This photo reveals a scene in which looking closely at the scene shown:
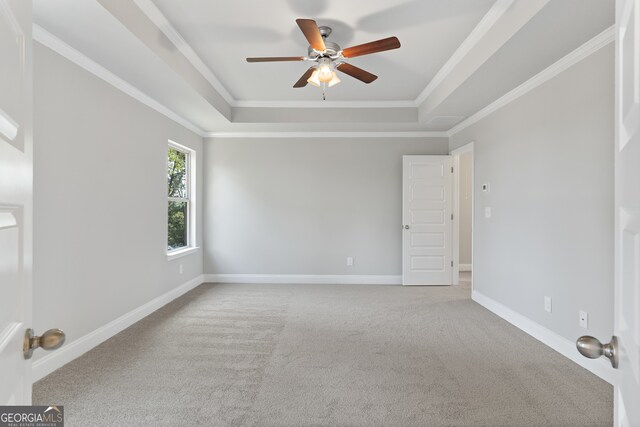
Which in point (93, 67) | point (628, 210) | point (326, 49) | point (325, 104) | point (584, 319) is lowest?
point (584, 319)

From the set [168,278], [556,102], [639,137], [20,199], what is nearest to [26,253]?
[20,199]

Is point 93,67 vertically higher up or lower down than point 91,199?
higher up

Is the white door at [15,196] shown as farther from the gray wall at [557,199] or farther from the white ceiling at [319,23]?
the gray wall at [557,199]

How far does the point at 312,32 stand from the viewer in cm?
237

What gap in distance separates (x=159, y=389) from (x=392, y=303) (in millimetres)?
2884

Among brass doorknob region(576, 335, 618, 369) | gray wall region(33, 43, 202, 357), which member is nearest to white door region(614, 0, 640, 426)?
brass doorknob region(576, 335, 618, 369)

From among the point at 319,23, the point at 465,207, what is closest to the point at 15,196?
the point at 319,23

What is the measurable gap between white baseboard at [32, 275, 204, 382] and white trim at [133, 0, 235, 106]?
254 cm

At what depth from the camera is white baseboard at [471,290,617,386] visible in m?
2.44

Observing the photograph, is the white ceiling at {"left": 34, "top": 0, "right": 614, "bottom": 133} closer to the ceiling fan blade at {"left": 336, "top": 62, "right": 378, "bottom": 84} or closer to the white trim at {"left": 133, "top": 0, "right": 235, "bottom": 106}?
the white trim at {"left": 133, "top": 0, "right": 235, "bottom": 106}

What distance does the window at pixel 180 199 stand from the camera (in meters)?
4.77

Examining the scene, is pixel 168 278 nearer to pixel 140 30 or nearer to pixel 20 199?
pixel 140 30

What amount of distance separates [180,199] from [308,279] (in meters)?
2.25

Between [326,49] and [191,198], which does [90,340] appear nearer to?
[191,198]
